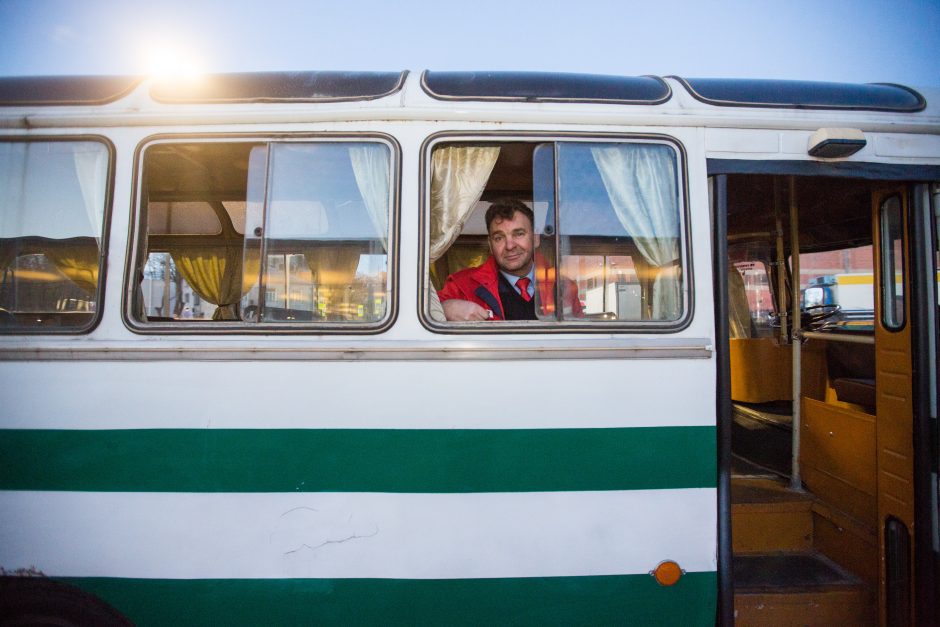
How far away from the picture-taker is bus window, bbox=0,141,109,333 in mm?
2055

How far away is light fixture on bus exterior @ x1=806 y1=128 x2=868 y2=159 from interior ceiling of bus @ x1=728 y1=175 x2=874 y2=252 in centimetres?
69

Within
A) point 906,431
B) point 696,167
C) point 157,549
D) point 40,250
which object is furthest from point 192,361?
point 906,431

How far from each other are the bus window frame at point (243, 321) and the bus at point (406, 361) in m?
0.01

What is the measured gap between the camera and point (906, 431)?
7.32 feet

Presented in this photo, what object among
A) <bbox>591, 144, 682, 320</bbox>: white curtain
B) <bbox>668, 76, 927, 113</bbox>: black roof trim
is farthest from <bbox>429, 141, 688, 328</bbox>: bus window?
<bbox>668, 76, 927, 113</bbox>: black roof trim

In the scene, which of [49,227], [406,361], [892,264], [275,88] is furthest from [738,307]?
[49,227]

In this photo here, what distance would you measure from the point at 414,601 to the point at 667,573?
1.10 meters

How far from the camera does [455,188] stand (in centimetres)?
214

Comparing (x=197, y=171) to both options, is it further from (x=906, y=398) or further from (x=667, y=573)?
(x=906, y=398)

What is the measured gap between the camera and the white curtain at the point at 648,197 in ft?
6.77

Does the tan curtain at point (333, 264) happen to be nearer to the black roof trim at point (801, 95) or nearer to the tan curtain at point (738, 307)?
the black roof trim at point (801, 95)

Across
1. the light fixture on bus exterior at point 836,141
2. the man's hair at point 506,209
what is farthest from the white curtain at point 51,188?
the light fixture on bus exterior at point 836,141

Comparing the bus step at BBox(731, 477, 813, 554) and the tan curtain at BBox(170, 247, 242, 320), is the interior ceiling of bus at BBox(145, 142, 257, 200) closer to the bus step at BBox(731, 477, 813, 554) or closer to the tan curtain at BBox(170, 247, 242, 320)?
the tan curtain at BBox(170, 247, 242, 320)

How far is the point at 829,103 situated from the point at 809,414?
2.05 metres
